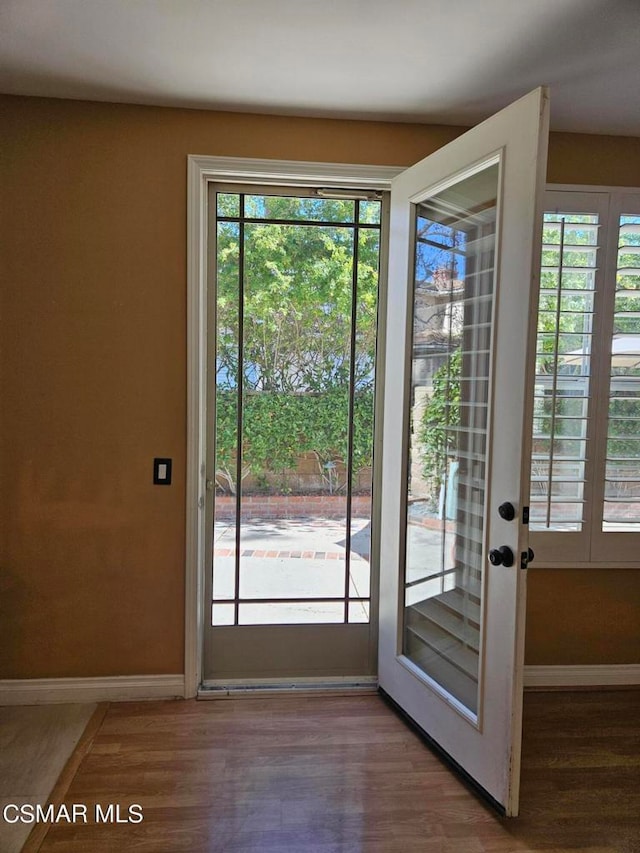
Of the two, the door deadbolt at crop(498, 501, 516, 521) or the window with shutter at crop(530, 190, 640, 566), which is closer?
the door deadbolt at crop(498, 501, 516, 521)

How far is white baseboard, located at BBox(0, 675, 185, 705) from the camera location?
8.02ft

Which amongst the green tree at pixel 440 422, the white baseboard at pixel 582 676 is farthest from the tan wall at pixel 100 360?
the white baseboard at pixel 582 676

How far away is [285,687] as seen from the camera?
261 centimetres

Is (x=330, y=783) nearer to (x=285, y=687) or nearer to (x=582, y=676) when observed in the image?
(x=285, y=687)

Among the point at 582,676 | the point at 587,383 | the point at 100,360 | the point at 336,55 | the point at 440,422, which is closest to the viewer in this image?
the point at 336,55

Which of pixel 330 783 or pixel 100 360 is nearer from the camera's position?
pixel 330 783

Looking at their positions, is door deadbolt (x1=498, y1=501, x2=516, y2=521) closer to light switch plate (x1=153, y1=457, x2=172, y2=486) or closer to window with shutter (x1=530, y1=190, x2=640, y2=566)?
window with shutter (x1=530, y1=190, x2=640, y2=566)

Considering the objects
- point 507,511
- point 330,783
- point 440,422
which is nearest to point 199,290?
point 440,422

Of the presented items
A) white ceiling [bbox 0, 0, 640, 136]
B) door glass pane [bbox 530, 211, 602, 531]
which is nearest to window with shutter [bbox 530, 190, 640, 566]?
door glass pane [bbox 530, 211, 602, 531]

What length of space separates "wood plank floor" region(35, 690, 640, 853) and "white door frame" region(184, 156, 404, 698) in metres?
0.38

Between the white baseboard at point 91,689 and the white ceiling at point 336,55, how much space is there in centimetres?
249

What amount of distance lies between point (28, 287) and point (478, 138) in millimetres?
1877

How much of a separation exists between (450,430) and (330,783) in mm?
1373

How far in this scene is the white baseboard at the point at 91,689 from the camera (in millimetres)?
2443
